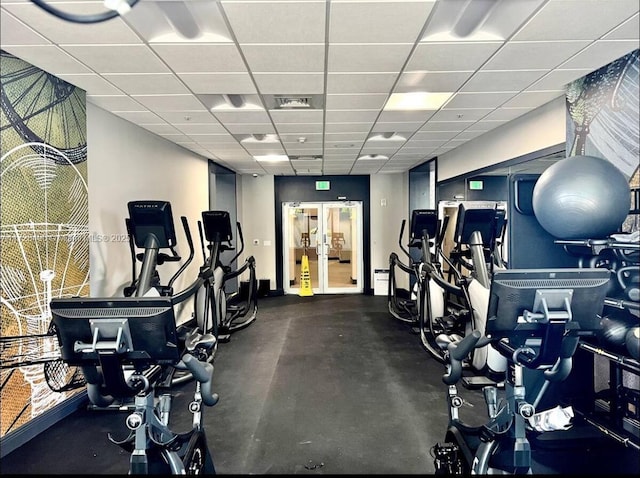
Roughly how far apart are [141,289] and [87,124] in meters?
1.66

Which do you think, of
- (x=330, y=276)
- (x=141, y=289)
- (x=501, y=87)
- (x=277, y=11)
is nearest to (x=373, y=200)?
(x=330, y=276)

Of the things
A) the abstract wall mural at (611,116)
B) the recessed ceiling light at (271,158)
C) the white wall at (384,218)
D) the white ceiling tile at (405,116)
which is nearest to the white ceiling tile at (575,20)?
the abstract wall mural at (611,116)

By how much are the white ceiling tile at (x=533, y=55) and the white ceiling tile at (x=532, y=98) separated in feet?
1.93

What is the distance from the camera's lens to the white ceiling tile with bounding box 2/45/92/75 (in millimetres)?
2594

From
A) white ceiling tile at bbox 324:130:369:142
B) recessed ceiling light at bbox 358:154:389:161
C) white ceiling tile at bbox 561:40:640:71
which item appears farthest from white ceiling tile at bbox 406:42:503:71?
recessed ceiling light at bbox 358:154:389:161

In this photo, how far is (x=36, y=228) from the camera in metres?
2.92

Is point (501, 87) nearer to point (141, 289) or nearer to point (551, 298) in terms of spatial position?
point (551, 298)

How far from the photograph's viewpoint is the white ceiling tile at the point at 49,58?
102 inches

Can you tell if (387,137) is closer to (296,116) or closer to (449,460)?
(296,116)

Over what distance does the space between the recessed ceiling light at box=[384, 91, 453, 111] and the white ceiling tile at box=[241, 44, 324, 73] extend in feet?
3.39

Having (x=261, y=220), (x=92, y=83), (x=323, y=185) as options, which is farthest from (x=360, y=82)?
(x=261, y=220)

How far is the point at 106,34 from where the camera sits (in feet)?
7.89

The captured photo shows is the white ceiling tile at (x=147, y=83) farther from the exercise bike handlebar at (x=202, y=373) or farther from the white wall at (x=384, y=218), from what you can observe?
the white wall at (x=384, y=218)

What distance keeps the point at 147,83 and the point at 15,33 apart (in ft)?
3.10
